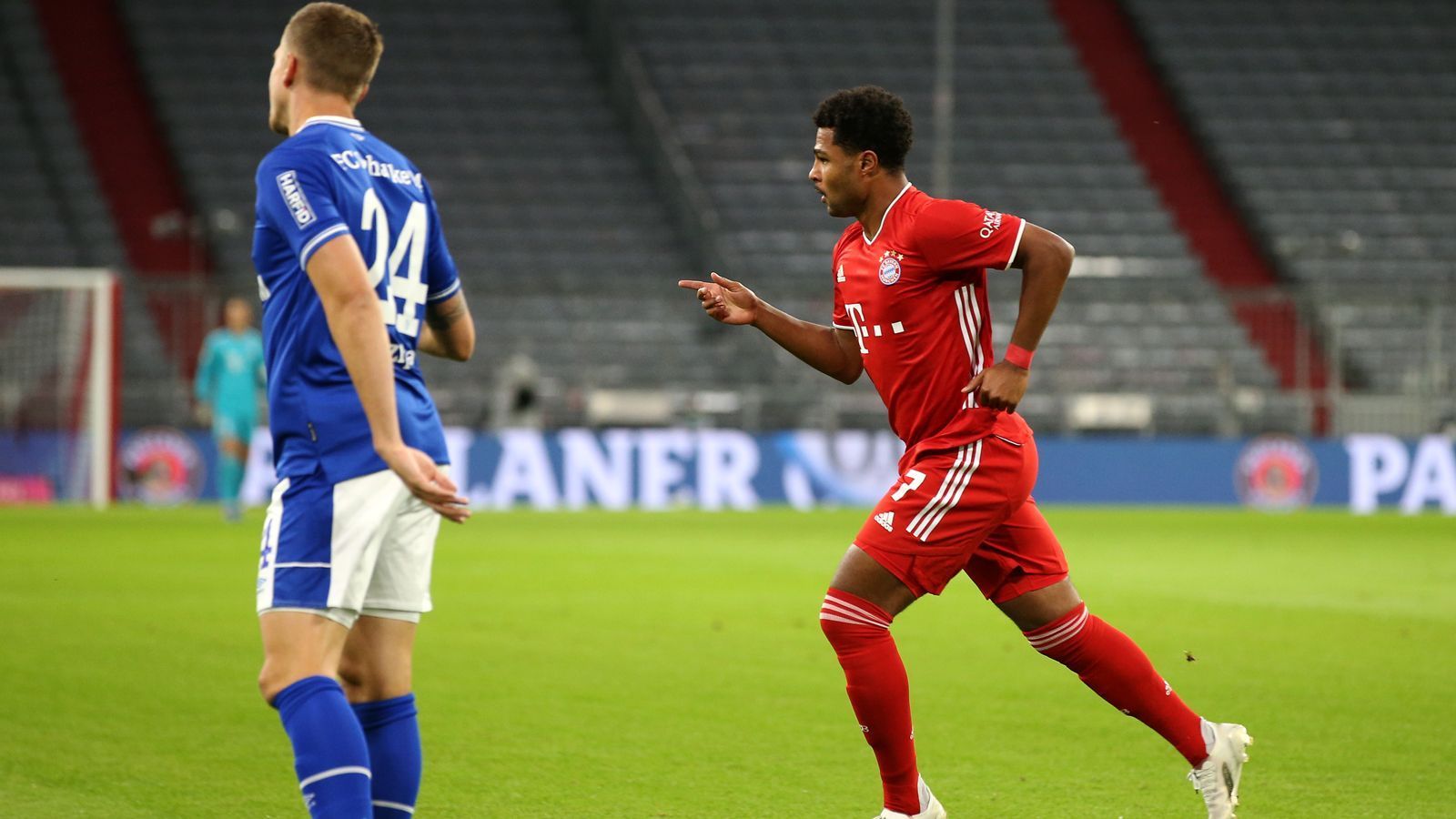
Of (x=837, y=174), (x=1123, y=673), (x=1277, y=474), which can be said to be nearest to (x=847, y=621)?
(x=1123, y=673)

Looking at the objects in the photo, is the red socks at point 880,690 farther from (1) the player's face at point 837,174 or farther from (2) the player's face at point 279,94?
(2) the player's face at point 279,94

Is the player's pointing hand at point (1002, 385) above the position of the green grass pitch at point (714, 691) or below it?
above

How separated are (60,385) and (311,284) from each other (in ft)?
65.6

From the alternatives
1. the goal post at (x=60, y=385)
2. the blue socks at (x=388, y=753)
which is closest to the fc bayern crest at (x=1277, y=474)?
the goal post at (x=60, y=385)

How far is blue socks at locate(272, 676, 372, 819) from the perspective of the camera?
3.89 meters

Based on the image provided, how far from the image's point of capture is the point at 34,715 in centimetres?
720

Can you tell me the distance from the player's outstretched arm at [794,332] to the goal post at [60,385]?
A: 1823cm

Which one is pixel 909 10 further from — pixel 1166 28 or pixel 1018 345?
pixel 1018 345

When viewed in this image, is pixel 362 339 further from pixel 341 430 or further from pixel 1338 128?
pixel 1338 128

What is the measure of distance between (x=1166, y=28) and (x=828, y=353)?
2987 cm

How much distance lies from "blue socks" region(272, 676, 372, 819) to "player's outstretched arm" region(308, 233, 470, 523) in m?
0.48

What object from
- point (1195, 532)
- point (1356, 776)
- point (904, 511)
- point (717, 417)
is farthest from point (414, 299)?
point (717, 417)

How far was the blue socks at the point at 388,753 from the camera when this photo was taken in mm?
4258

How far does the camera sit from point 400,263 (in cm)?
418
